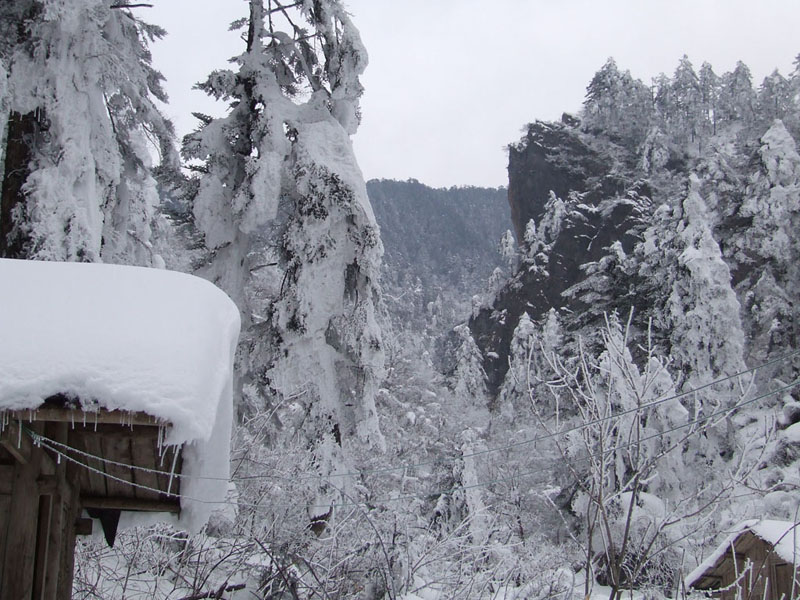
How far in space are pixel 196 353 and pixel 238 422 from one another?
8521 mm

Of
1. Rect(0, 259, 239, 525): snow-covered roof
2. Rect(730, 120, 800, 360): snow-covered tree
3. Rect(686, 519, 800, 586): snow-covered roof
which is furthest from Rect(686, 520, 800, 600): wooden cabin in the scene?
Rect(730, 120, 800, 360): snow-covered tree

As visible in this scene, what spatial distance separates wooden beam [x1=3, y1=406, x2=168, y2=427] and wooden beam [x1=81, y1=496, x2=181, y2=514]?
1702 mm

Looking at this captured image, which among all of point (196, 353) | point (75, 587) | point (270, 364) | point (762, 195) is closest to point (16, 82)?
point (270, 364)

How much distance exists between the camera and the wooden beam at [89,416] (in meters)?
3.26

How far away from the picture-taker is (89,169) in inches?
379

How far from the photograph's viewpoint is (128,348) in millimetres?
3420

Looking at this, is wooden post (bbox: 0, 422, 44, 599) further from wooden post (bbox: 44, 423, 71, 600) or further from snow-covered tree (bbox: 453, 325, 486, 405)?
snow-covered tree (bbox: 453, 325, 486, 405)

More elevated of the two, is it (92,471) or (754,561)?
(92,471)

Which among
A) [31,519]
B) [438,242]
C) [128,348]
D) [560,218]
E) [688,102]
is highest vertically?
[688,102]

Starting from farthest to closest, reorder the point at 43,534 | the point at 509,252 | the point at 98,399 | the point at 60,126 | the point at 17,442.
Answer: the point at 509,252
the point at 60,126
the point at 43,534
the point at 17,442
the point at 98,399

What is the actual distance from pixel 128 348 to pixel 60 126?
23.6 ft

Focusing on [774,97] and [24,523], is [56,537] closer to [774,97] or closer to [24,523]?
[24,523]

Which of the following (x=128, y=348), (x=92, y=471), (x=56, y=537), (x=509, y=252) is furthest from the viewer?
(x=509, y=252)

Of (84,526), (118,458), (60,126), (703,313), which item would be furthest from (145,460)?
(703,313)
